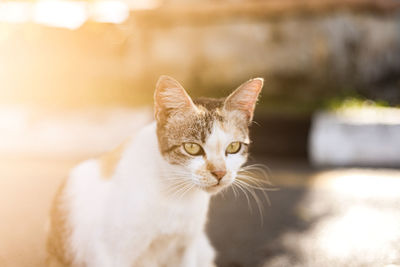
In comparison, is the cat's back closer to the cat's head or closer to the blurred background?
the cat's head

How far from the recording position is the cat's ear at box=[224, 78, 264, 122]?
2.39 m

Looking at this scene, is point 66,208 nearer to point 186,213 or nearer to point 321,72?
point 186,213

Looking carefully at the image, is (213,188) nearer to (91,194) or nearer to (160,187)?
(160,187)

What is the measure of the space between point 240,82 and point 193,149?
15.0 ft

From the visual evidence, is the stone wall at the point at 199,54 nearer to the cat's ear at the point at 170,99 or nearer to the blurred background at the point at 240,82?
the blurred background at the point at 240,82

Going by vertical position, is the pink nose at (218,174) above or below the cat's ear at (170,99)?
below

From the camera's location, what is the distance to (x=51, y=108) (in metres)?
6.23

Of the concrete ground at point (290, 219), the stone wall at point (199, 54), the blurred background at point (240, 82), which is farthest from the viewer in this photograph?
the stone wall at point (199, 54)

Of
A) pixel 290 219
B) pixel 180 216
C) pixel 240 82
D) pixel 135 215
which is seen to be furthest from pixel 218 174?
pixel 240 82

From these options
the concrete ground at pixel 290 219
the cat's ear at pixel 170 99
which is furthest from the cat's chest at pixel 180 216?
the concrete ground at pixel 290 219

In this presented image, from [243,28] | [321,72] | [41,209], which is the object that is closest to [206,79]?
[243,28]

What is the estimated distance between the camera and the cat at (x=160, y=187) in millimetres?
2166

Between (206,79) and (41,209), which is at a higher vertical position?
(206,79)

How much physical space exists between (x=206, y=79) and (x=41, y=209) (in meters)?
3.56
